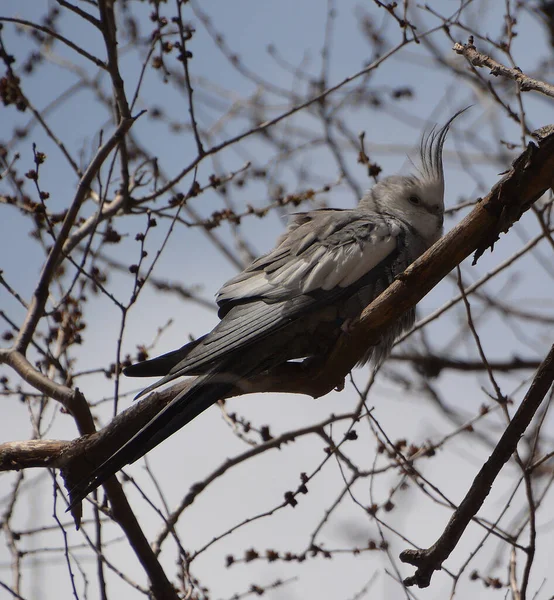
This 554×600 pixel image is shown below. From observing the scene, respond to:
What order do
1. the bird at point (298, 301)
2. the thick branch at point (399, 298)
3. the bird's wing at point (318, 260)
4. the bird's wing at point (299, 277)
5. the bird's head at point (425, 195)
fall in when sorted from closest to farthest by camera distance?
1. the thick branch at point (399, 298)
2. the bird at point (298, 301)
3. the bird's wing at point (299, 277)
4. the bird's wing at point (318, 260)
5. the bird's head at point (425, 195)

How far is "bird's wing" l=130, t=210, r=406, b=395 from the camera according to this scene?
411 cm

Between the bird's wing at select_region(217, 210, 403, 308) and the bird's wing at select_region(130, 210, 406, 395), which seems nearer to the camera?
the bird's wing at select_region(130, 210, 406, 395)

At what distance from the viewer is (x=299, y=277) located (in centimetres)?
447

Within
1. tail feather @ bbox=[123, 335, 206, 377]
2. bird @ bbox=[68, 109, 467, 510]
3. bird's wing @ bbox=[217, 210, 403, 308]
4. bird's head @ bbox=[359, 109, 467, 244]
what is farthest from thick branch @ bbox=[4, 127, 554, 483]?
bird's head @ bbox=[359, 109, 467, 244]

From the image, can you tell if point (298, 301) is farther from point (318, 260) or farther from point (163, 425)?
point (163, 425)

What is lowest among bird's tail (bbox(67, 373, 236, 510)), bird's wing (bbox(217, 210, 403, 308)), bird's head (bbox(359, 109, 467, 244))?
bird's tail (bbox(67, 373, 236, 510))

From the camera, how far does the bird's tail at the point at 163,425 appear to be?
3.52 meters

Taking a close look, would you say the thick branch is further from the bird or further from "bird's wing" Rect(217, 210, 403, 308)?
"bird's wing" Rect(217, 210, 403, 308)

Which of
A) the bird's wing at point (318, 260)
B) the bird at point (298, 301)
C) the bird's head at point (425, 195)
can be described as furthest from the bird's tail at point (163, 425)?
the bird's head at point (425, 195)

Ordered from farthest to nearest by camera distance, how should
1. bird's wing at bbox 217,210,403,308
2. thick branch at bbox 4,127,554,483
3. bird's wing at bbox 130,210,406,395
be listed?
bird's wing at bbox 217,210,403,308, bird's wing at bbox 130,210,406,395, thick branch at bbox 4,127,554,483

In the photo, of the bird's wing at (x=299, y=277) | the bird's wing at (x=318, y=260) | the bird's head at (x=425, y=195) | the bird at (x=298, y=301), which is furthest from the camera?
the bird's head at (x=425, y=195)

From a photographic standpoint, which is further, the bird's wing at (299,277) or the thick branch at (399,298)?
the bird's wing at (299,277)

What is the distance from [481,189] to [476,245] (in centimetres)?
293

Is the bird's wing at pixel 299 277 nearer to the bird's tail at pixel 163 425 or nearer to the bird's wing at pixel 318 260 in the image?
the bird's wing at pixel 318 260
